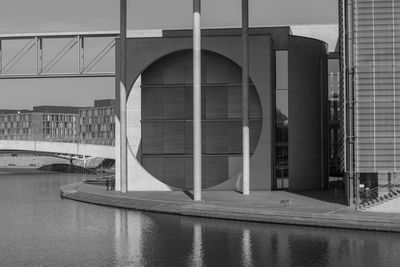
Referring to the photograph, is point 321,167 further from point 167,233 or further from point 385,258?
point 385,258

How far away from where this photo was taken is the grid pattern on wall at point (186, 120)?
5856 centimetres

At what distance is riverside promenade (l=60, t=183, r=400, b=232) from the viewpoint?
3678 cm

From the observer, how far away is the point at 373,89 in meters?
42.4

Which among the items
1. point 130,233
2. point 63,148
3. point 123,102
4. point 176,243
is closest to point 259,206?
point 130,233

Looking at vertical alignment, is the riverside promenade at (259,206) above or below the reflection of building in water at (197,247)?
above

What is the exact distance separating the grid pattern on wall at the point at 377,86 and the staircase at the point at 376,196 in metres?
1.52

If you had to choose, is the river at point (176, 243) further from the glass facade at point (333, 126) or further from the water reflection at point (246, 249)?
the glass facade at point (333, 126)

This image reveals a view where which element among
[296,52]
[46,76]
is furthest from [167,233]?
[46,76]

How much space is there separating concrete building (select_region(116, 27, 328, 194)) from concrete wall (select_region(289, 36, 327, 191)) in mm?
85

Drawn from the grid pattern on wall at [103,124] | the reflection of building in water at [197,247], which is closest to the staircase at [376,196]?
the reflection of building in water at [197,247]

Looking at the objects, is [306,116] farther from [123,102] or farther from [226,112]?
[123,102]

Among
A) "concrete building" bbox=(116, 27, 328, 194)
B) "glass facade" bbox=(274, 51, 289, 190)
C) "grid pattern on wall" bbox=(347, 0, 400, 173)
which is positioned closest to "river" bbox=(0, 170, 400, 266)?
"grid pattern on wall" bbox=(347, 0, 400, 173)

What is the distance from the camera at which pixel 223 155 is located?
58.7 meters

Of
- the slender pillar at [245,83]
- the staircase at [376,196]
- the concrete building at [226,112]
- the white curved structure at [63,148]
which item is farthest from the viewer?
the white curved structure at [63,148]
